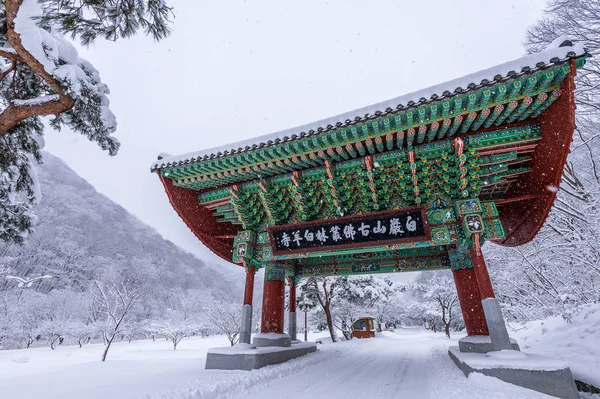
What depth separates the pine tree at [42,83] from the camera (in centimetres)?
350

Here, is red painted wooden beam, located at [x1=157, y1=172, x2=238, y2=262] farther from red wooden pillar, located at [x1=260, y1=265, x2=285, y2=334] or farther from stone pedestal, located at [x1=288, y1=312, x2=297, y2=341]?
stone pedestal, located at [x1=288, y1=312, x2=297, y2=341]

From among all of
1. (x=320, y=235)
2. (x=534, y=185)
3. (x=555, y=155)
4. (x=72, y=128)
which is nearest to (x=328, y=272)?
(x=320, y=235)

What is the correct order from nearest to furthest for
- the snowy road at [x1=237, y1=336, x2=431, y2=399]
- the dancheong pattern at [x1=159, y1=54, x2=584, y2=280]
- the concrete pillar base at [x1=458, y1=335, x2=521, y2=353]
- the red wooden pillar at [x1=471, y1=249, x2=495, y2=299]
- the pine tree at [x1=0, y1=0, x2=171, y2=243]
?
the pine tree at [x1=0, y1=0, x2=171, y2=243] < the snowy road at [x1=237, y1=336, x2=431, y2=399] < the dancheong pattern at [x1=159, y1=54, x2=584, y2=280] < the red wooden pillar at [x1=471, y1=249, x2=495, y2=299] < the concrete pillar base at [x1=458, y1=335, x2=521, y2=353]

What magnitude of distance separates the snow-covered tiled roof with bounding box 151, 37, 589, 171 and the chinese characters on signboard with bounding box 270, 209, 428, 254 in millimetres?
2279

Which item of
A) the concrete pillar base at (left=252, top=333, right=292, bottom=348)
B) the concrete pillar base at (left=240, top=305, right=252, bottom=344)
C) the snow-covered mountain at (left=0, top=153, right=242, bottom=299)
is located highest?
the snow-covered mountain at (left=0, top=153, right=242, bottom=299)

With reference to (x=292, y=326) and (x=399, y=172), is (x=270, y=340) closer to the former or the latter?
(x=292, y=326)

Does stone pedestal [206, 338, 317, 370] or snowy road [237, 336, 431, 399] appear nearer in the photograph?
snowy road [237, 336, 431, 399]

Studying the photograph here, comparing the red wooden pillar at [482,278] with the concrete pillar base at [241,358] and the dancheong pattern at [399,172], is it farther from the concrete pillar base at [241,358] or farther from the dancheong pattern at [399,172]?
the concrete pillar base at [241,358]

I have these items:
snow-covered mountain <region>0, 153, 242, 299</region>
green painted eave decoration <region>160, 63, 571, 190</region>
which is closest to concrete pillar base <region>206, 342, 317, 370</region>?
green painted eave decoration <region>160, 63, 571, 190</region>

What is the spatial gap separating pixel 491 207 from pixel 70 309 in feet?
122

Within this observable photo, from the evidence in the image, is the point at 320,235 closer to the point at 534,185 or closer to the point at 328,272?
the point at 328,272

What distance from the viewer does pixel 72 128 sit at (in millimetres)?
4699

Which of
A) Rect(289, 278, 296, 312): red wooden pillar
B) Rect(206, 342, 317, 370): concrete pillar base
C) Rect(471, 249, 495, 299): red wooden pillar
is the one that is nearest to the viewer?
Rect(471, 249, 495, 299): red wooden pillar

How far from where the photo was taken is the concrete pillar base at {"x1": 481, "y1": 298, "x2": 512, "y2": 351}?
483cm
